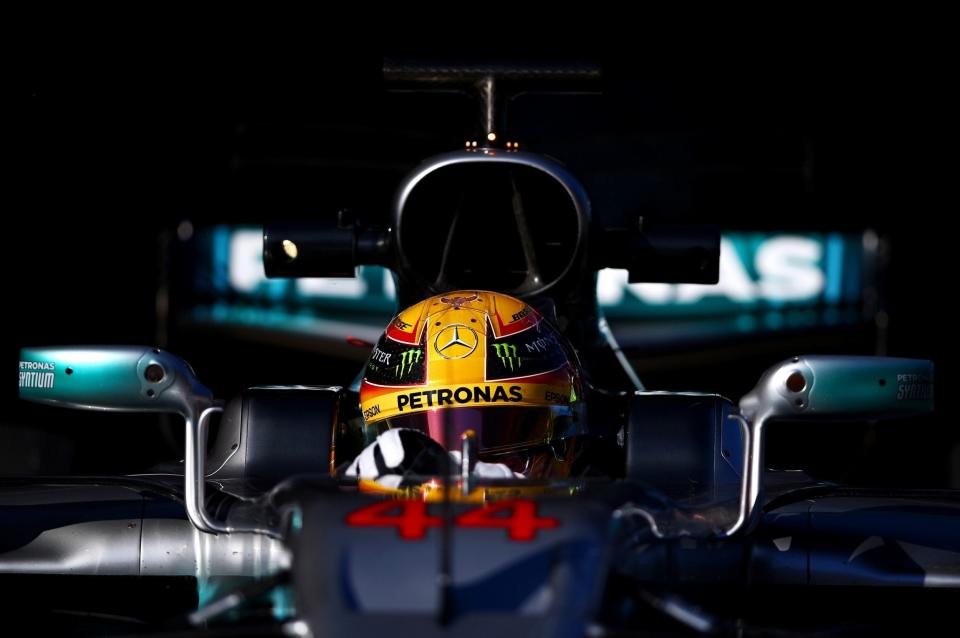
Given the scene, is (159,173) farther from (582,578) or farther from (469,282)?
(582,578)

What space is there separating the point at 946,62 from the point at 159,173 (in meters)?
5.16

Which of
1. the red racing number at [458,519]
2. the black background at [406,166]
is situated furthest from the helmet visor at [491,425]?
the black background at [406,166]

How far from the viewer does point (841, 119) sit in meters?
8.84

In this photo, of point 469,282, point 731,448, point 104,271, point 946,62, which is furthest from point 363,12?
point 731,448

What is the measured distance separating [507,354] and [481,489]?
0.64 metres

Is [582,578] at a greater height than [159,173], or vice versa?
[159,173]

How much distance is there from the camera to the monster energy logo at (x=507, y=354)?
3297 millimetres

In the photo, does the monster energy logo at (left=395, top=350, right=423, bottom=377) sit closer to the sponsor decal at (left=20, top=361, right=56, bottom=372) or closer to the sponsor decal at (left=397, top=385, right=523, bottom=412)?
the sponsor decal at (left=397, top=385, right=523, bottom=412)

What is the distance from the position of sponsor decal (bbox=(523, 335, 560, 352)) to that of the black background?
447 cm

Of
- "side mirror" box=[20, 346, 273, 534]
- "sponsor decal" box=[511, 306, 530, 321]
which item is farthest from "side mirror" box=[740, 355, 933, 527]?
"side mirror" box=[20, 346, 273, 534]

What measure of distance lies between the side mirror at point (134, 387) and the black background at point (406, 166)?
206 inches

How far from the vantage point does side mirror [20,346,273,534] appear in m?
2.81

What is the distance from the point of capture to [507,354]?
3322 mm

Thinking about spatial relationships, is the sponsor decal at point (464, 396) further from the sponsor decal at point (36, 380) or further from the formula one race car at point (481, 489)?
the sponsor decal at point (36, 380)
